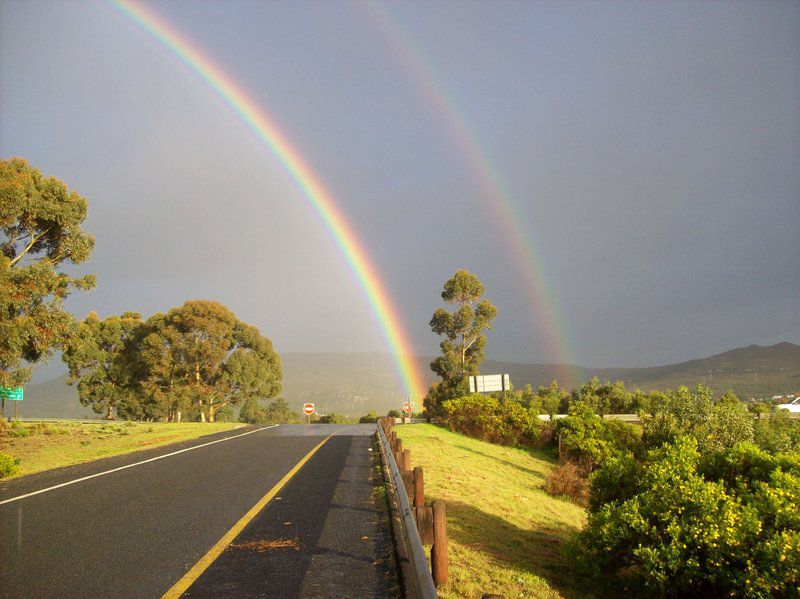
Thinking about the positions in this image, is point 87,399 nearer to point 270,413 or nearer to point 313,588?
point 270,413

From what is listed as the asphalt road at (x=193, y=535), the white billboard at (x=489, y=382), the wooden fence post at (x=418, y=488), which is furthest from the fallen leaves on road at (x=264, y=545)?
the white billboard at (x=489, y=382)

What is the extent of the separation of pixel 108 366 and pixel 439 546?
64.7 m

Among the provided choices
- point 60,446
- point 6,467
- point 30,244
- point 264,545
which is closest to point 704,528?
point 264,545

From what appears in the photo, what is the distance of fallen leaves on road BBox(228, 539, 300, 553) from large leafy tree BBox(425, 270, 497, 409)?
48108 mm

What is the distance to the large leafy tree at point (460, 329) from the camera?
180 ft

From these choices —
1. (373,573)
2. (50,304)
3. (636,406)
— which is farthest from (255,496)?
(636,406)

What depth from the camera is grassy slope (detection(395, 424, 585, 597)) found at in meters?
7.84

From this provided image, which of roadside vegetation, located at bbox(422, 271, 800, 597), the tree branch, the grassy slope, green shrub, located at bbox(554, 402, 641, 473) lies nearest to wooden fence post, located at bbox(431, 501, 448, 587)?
the grassy slope

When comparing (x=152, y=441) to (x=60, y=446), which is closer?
(x=60, y=446)

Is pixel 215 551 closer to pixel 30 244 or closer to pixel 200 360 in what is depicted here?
pixel 30 244

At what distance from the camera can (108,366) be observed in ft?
201

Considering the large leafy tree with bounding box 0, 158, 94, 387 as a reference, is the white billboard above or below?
below

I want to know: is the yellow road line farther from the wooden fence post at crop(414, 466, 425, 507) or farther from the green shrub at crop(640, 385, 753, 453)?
the green shrub at crop(640, 385, 753, 453)

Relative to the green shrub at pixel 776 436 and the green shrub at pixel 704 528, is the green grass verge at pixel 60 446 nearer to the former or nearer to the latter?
the green shrub at pixel 704 528
